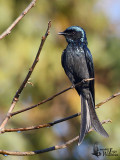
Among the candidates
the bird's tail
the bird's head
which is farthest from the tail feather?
the bird's head

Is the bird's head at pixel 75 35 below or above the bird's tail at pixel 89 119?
above

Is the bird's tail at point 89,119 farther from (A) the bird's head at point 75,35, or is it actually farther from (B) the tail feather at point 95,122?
(A) the bird's head at point 75,35

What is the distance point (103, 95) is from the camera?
5648mm

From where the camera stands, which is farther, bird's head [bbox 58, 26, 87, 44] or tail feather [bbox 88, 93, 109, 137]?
bird's head [bbox 58, 26, 87, 44]

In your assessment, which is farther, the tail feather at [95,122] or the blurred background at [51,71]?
the blurred background at [51,71]

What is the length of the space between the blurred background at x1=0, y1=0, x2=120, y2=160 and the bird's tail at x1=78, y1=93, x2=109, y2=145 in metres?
1.17

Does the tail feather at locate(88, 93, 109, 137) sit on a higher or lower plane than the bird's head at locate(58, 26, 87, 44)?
lower

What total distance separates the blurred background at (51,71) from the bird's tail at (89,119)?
3.85 feet

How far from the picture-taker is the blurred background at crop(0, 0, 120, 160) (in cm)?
508

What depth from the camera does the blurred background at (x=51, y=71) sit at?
200 inches

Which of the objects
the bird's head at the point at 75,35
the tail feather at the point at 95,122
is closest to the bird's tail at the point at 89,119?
the tail feather at the point at 95,122

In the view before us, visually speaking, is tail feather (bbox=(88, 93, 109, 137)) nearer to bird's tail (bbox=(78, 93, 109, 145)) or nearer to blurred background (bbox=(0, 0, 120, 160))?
bird's tail (bbox=(78, 93, 109, 145))

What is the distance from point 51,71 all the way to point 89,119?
248 cm

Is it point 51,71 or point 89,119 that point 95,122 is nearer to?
point 89,119
